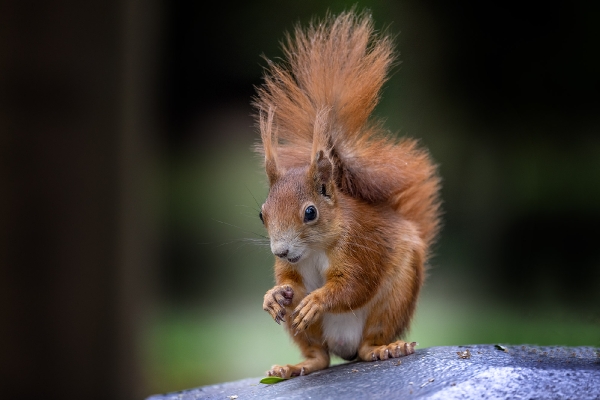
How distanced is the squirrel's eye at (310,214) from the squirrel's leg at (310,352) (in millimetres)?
261

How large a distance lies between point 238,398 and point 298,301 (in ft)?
0.77

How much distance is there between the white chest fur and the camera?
1.40 metres

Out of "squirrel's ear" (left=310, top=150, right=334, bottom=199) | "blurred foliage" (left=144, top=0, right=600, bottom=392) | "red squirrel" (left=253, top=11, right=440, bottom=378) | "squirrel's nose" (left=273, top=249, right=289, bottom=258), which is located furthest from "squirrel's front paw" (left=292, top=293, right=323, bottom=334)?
"blurred foliage" (left=144, top=0, right=600, bottom=392)

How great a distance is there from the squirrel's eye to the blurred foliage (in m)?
0.40

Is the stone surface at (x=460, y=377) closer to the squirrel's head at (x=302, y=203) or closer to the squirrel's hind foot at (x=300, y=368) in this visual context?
the squirrel's hind foot at (x=300, y=368)

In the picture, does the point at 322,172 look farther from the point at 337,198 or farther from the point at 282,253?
the point at 282,253

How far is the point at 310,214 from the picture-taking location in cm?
134

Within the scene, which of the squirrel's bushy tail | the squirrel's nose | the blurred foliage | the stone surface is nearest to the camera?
the stone surface

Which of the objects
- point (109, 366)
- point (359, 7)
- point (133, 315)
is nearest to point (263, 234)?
point (359, 7)

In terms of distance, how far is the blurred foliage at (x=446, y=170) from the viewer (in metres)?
1.91

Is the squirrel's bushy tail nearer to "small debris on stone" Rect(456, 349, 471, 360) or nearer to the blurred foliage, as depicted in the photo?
the blurred foliage

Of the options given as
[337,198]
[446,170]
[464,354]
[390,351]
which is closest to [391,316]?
[390,351]

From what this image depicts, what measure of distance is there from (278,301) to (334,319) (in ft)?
0.62

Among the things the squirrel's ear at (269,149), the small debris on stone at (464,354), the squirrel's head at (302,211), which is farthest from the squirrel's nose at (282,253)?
the small debris on stone at (464,354)
